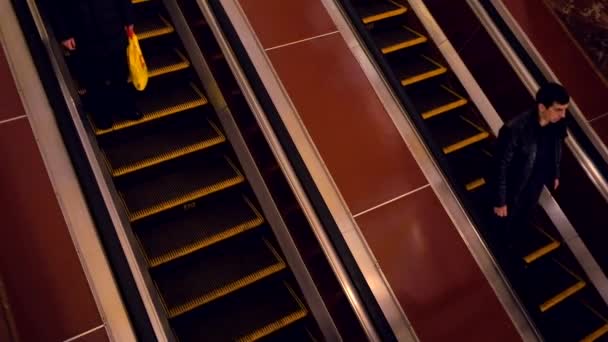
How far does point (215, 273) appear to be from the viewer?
11.4ft

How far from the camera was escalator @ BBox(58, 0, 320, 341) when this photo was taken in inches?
132

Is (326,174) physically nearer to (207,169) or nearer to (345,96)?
(345,96)

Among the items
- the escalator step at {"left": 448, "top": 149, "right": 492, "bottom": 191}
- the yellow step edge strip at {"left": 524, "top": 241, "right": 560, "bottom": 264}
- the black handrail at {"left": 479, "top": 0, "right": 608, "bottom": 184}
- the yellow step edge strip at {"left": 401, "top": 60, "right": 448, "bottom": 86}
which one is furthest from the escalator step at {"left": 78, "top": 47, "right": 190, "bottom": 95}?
the yellow step edge strip at {"left": 524, "top": 241, "right": 560, "bottom": 264}

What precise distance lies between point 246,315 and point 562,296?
2725 mm

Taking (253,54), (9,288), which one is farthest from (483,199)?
(9,288)

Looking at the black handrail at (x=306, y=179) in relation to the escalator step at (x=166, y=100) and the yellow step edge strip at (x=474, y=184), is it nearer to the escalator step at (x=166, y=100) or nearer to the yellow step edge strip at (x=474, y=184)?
the escalator step at (x=166, y=100)

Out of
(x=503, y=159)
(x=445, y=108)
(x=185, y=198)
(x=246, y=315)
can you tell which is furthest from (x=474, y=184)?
(x=185, y=198)

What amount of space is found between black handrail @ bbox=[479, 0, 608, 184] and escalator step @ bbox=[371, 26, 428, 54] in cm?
68

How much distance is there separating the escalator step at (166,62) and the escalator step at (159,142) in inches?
16.2

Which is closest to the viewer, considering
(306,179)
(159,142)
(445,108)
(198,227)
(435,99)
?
(306,179)

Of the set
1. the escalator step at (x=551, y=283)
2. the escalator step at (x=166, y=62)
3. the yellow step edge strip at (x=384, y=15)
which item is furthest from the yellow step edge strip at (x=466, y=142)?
the escalator step at (x=166, y=62)

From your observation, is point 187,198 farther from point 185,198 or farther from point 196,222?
point 196,222

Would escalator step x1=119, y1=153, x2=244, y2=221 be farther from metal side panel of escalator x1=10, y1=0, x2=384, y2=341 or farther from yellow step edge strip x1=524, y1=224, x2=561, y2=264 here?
yellow step edge strip x1=524, y1=224, x2=561, y2=264

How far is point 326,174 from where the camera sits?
3.48m
